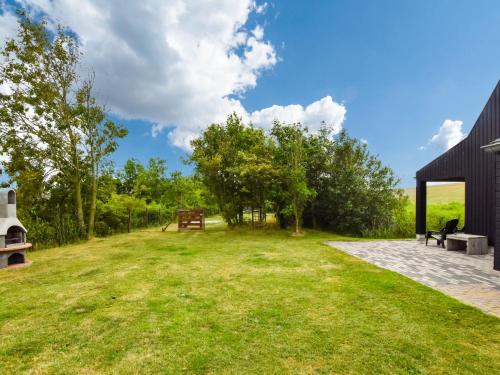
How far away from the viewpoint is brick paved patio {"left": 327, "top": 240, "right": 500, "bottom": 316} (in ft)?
15.0

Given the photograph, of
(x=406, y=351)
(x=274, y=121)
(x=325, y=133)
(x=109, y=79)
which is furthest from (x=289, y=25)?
(x=406, y=351)

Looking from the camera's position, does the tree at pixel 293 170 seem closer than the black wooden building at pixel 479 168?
No

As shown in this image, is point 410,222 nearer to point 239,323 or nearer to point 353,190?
point 353,190

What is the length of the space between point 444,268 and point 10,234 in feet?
38.4

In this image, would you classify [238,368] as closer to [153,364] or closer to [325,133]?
[153,364]

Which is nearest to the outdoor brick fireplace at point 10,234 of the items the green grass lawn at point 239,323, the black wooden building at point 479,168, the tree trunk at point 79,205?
the green grass lawn at point 239,323

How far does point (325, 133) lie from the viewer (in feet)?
50.2

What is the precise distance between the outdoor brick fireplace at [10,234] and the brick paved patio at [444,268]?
9874 millimetres

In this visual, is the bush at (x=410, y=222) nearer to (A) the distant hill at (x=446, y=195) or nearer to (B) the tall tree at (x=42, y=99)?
(A) the distant hill at (x=446, y=195)

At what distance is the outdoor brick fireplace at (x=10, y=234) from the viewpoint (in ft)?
23.7

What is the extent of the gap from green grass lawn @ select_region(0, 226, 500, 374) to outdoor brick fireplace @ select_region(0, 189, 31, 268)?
0.98 m

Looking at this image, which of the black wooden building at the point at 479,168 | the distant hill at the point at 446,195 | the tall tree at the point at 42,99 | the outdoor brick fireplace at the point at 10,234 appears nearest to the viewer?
the outdoor brick fireplace at the point at 10,234

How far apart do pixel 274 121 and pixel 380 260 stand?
9712 mm

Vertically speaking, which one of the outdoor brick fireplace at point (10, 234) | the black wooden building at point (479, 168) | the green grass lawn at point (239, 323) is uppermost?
the black wooden building at point (479, 168)
